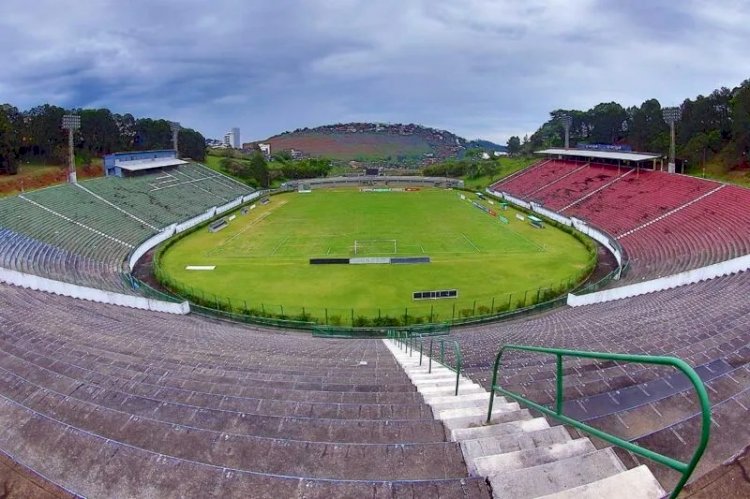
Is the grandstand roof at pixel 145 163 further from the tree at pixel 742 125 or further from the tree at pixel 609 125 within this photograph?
the tree at pixel 609 125

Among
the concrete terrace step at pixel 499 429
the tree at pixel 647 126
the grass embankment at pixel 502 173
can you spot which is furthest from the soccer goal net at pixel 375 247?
the tree at pixel 647 126

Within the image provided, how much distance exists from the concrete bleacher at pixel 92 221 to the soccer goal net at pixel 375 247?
1820cm

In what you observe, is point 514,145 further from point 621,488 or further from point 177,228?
point 621,488

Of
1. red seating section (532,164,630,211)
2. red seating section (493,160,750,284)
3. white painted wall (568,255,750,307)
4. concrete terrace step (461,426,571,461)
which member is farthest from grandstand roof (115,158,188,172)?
concrete terrace step (461,426,571,461)

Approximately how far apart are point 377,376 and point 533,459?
6925 millimetres

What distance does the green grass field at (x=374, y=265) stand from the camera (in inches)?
1135

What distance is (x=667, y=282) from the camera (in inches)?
984

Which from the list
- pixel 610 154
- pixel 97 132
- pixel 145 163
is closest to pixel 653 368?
pixel 610 154

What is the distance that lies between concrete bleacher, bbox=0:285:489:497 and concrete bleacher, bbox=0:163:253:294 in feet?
61.9

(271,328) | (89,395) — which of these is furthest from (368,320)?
(89,395)

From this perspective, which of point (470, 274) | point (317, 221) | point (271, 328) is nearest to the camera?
point (271, 328)

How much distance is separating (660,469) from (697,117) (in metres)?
76.5

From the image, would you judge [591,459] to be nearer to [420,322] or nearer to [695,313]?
[695,313]

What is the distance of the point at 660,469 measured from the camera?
4.78m
